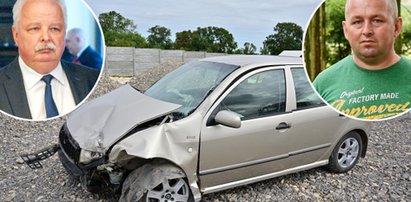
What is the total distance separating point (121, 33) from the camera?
76.5ft

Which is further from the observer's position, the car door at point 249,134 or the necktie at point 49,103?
the car door at point 249,134

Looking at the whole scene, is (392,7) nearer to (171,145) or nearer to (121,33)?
(171,145)

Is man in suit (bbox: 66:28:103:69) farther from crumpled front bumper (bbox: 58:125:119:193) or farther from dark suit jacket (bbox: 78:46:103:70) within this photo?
crumpled front bumper (bbox: 58:125:119:193)

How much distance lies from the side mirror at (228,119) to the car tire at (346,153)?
6.58 ft

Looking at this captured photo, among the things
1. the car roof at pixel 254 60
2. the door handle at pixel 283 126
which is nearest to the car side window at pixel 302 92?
the car roof at pixel 254 60

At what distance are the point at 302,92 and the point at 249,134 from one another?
96cm

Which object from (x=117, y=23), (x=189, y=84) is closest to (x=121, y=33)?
(x=117, y=23)

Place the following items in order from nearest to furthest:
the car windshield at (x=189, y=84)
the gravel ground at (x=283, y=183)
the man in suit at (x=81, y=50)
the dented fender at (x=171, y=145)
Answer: the man in suit at (x=81, y=50)
the dented fender at (x=171, y=145)
the car windshield at (x=189, y=84)
the gravel ground at (x=283, y=183)

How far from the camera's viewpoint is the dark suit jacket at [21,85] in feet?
8.58

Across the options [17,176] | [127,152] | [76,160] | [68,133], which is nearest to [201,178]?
[127,152]

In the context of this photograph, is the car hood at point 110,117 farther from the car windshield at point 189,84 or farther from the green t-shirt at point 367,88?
the green t-shirt at point 367,88

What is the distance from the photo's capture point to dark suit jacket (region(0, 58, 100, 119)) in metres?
2.62

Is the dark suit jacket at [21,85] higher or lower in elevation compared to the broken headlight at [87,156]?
higher

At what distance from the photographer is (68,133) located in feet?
13.2
